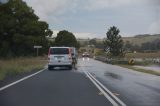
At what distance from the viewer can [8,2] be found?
71625 mm

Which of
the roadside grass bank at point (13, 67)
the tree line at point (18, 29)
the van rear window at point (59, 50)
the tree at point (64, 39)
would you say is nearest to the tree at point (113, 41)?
the tree line at point (18, 29)

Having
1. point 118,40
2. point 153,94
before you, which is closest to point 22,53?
point 118,40

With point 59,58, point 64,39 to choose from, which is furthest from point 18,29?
point 64,39

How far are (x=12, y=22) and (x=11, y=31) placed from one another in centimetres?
162

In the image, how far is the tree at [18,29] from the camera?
7019cm

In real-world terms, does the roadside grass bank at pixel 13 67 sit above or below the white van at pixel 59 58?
below

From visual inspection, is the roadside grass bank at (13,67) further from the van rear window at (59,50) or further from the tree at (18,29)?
the tree at (18,29)

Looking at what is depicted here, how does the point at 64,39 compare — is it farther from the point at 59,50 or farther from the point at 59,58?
the point at 59,58

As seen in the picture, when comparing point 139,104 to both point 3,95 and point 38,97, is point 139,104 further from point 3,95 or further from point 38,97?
point 3,95

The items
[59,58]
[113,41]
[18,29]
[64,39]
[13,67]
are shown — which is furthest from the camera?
[64,39]

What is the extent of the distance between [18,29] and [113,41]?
22.4 metres

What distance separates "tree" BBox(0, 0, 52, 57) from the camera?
7019 centimetres

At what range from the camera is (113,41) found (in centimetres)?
8800

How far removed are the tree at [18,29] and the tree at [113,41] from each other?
17.7m
